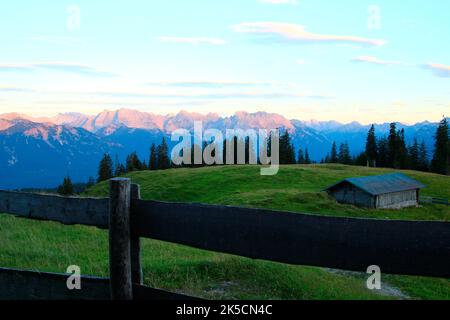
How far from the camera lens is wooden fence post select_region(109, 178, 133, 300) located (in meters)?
5.18

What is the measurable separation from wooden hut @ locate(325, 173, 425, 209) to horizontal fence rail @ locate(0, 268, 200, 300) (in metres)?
51.5

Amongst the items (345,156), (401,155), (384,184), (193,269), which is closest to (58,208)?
(193,269)

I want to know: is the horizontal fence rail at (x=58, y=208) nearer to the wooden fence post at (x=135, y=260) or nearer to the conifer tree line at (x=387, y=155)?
the wooden fence post at (x=135, y=260)

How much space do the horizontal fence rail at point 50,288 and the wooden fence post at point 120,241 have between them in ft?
0.50

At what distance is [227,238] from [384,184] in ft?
183

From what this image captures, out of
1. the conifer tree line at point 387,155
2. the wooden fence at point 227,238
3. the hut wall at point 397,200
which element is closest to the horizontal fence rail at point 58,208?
the wooden fence at point 227,238

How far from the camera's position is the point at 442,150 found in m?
97.9

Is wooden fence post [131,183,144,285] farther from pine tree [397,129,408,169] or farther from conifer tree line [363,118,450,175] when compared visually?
pine tree [397,129,408,169]

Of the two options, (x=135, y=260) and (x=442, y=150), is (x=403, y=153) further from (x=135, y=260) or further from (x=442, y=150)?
(x=135, y=260)

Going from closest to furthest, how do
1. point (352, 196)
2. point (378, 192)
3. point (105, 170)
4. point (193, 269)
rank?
point (193, 269)
point (378, 192)
point (352, 196)
point (105, 170)

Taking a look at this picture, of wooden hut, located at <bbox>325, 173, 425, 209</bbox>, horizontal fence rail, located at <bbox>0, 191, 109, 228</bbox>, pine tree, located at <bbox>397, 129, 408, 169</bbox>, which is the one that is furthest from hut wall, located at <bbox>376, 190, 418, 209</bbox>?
horizontal fence rail, located at <bbox>0, 191, 109, 228</bbox>

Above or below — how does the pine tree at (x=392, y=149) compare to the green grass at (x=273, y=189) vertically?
above

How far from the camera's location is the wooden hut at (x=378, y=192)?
54656 millimetres
